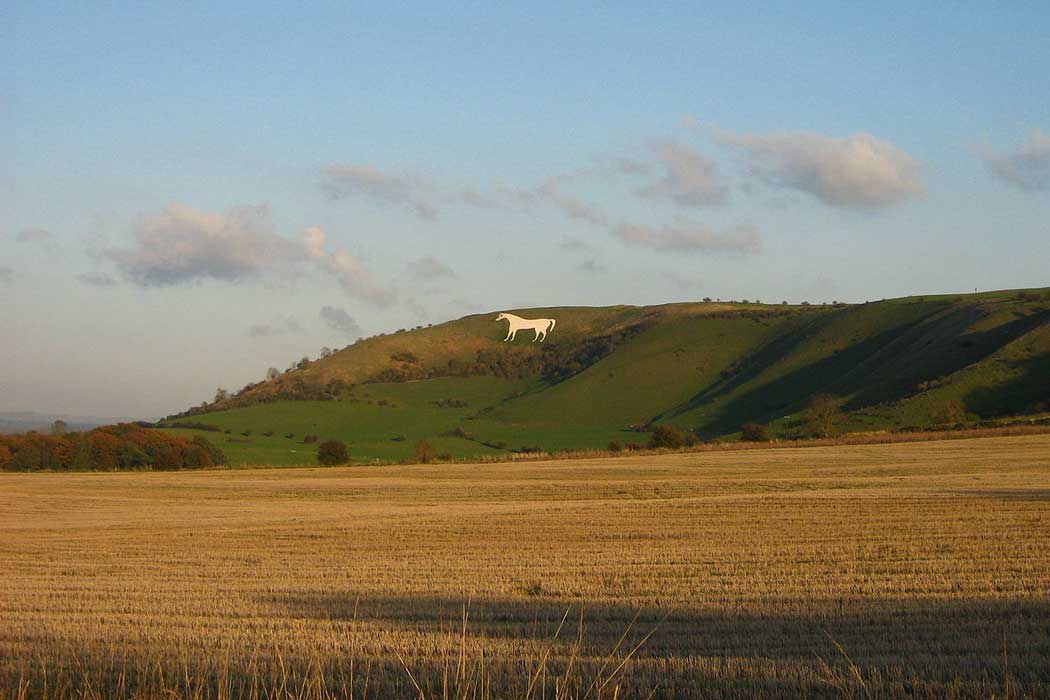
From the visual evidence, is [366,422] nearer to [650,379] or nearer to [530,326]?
[650,379]

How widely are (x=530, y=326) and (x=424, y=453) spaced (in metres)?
86.6

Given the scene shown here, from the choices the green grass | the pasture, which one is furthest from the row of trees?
the pasture

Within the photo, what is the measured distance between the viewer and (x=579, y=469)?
51.7 metres

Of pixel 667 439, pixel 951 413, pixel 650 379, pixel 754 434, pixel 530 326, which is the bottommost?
pixel 667 439

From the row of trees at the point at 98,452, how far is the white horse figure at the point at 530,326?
277ft

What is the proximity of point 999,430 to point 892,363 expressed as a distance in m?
38.9

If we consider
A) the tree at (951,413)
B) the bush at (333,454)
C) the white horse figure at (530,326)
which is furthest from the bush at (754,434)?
the white horse figure at (530,326)

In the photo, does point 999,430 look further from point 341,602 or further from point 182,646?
point 182,646

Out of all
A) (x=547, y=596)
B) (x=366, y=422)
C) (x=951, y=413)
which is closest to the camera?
(x=547, y=596)

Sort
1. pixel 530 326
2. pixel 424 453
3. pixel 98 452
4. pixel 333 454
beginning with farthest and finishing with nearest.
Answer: pixel 530 326
pixel 424 453
pixel 333 454
pixel 98 452

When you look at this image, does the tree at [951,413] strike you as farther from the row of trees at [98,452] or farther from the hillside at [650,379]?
the row of trees at [98,452]

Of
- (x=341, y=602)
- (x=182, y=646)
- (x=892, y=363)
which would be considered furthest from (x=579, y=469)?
(x=892, y=363)

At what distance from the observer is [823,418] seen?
7525cm

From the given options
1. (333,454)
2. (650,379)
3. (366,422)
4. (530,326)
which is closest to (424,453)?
(333,454)
